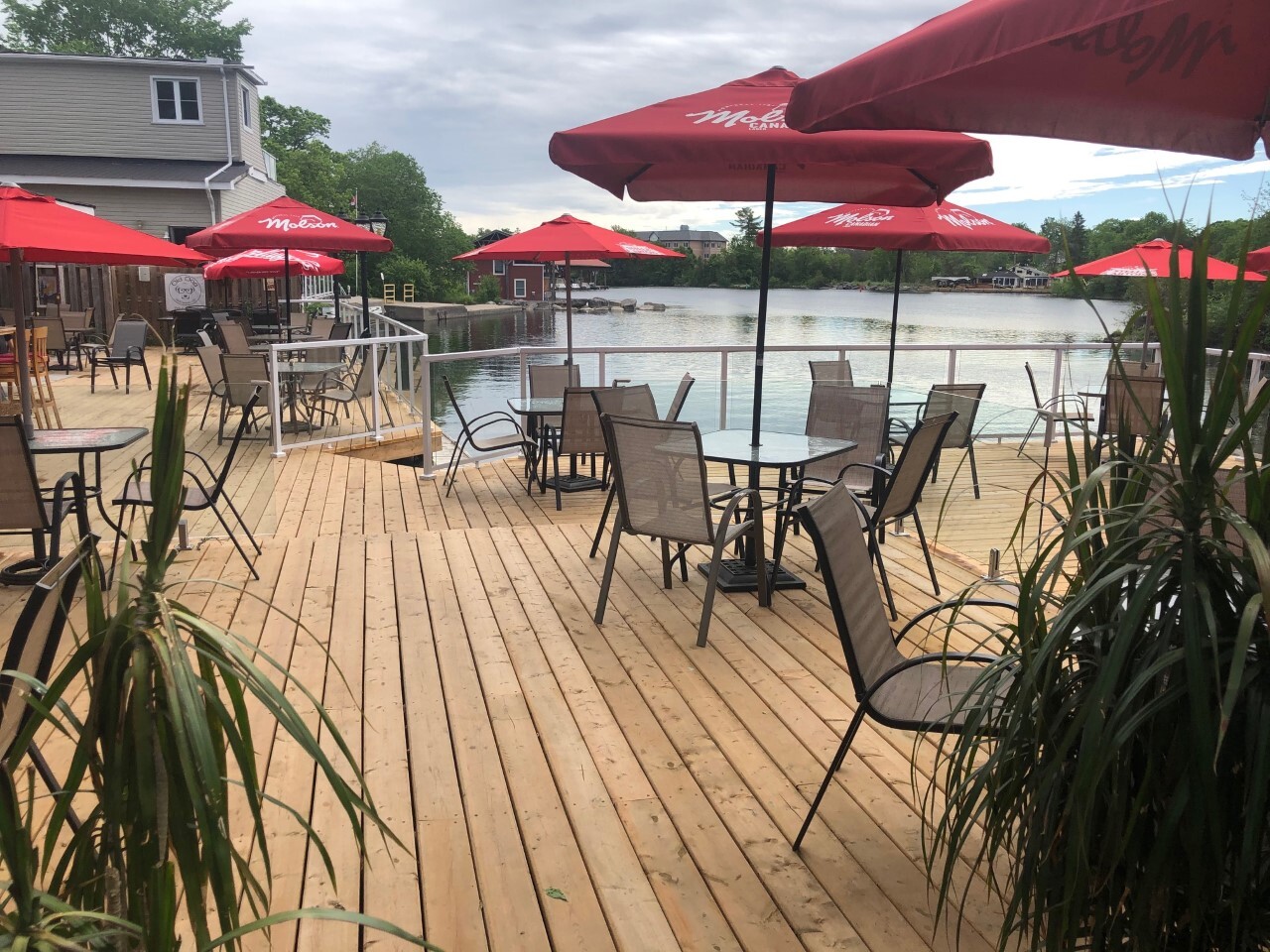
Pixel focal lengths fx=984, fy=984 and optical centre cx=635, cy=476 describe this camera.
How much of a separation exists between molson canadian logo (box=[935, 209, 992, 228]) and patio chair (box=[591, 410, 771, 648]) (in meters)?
4.47

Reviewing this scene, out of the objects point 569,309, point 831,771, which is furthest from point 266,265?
point 831,771

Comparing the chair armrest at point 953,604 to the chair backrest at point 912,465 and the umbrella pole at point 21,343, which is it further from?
the umbrella pole at point 21,343

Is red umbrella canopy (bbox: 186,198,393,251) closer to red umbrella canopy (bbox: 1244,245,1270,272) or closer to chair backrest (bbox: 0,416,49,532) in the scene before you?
chair backrest (bbox: 0,416,49,532)

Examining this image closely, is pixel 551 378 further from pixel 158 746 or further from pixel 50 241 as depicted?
pixel 158 746

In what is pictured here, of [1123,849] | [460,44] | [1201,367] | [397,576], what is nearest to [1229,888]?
[1123,849]

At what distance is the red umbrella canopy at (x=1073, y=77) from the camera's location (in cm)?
215

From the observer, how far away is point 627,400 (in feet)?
19.3

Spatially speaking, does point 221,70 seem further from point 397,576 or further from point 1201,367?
point 1201,367

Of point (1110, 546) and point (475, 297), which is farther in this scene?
point (475, 297)

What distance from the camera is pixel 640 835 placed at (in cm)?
252

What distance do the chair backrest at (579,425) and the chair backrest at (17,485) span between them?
3056 mm

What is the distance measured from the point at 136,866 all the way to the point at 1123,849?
127 centimetres

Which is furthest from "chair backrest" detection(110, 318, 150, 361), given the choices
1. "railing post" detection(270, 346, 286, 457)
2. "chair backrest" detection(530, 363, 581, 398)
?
"chair backrest" detection(530, 363, 581, 398)

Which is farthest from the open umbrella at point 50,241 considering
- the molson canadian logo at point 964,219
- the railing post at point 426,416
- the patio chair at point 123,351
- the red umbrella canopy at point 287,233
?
the patio chair at point 123,351
